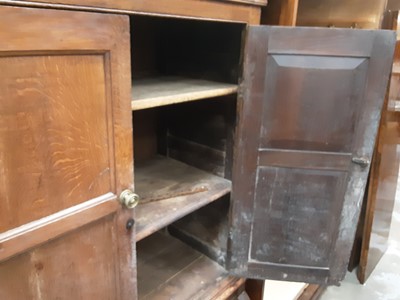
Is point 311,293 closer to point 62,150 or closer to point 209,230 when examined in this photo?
point 209,230

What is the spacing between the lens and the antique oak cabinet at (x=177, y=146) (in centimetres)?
62

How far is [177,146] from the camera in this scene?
4.85 ft

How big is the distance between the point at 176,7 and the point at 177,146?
0.73 meters

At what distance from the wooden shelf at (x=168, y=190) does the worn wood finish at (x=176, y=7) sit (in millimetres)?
567

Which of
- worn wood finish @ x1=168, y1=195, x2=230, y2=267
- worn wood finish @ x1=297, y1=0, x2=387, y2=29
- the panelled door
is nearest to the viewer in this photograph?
the panelled door

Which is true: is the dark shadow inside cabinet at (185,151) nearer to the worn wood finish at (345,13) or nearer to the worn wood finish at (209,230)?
the worn wood finish at (209,230)

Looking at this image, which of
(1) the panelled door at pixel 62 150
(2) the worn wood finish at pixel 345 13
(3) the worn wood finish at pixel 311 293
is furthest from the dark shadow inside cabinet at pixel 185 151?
(2) the worn wood finish at pixel 345 13

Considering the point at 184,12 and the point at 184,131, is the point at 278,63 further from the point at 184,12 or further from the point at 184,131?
the point at 184,131

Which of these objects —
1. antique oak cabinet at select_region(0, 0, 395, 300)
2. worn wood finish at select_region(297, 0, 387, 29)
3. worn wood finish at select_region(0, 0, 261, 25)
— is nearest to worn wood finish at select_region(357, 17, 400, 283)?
worn wood finish at select_region(297, 0, 387, 29)

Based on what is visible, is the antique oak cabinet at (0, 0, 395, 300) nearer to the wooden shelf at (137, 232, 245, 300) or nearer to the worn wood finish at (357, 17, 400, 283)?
the wooden shelf at (137, 232, 245, 300)

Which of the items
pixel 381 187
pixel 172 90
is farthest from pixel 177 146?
pixel 381 187

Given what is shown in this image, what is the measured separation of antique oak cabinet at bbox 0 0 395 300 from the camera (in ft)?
2.02

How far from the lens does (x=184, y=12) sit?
85 centimetres

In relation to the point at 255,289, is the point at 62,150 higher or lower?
higher
